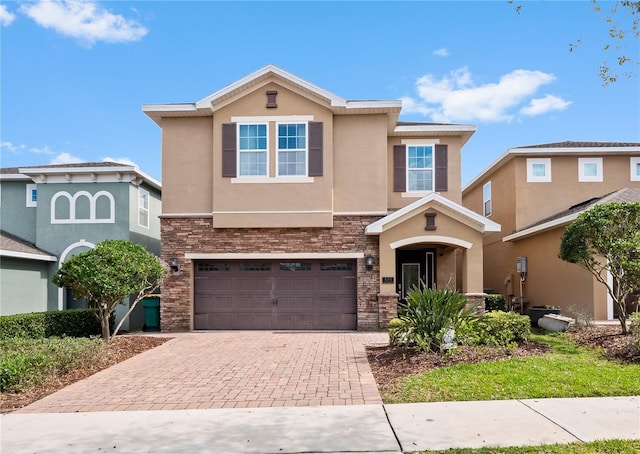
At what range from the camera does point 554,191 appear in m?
18.2

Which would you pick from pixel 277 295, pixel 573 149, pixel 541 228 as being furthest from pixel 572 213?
pixel 277 295

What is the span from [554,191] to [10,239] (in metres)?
19.5

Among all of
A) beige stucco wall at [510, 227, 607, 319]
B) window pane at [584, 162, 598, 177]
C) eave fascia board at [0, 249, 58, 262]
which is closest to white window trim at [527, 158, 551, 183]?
window pane at [584, 162, 598, 177]

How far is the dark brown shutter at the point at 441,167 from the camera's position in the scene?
51.1 ft

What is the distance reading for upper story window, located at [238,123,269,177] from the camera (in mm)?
14570

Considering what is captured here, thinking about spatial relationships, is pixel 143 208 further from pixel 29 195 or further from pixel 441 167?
pixel 441 167

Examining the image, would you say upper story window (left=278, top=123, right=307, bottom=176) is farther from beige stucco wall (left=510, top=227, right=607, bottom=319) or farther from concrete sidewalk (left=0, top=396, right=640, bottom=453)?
concrete sidewalk (left=0, top=396, right=640, bottom=453)

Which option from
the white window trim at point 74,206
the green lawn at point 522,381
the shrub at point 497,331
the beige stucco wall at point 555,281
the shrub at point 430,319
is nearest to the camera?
the green lawn at point 522,381

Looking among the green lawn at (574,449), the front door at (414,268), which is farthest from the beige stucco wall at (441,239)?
the green lawn at (574,449)

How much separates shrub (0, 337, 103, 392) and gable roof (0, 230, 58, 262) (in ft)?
18.4

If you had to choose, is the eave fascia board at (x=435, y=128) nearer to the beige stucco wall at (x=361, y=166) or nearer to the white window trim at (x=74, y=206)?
the beige stucco wall at (x=361, y=166)

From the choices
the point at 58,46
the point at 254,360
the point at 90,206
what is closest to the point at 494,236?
the point at 254,360

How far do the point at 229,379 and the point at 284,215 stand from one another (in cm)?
696

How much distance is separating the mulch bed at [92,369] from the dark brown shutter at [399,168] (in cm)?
851
